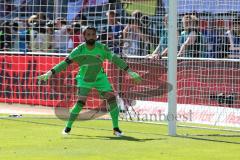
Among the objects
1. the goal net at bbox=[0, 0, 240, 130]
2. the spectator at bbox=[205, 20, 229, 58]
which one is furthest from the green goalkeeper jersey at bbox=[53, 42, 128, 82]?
the spectator at bbox=[205, 20, 229, 58]

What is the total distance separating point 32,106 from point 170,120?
6.93m

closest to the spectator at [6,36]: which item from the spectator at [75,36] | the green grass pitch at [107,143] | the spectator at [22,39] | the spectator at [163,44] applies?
the spectator at [22,39]

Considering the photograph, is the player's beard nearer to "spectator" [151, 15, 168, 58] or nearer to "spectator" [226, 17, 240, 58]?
"spectator" [151, 15, 168, 58]

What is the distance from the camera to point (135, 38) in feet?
55.4

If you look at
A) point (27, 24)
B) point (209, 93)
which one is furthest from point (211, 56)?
point (27, 24)

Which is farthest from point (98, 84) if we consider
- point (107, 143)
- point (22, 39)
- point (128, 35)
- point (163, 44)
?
point (22, 39)

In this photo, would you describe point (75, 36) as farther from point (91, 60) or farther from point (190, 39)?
point (91, 60)

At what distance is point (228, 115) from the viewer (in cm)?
1543

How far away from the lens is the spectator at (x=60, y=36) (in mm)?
18922

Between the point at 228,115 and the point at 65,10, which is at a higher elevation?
the point at 65,10

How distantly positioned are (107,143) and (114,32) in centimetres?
631

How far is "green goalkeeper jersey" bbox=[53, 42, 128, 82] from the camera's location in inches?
512

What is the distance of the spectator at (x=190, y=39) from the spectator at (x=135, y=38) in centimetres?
105

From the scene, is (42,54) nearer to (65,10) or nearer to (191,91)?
(65,10)
